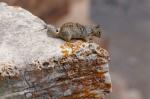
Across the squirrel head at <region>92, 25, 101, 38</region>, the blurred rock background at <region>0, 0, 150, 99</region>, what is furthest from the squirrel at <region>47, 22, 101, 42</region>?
the blurred rock background at <region>0, 0, 150, 99</region>

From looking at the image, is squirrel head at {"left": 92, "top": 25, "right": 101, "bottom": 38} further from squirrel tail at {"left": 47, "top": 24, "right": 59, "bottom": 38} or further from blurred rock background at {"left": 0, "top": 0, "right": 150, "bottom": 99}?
blurred rock background at {"left": 0, "top": 0, "right": 150, "bottom": 99}

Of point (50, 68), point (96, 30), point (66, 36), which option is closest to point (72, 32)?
point (66, 36)

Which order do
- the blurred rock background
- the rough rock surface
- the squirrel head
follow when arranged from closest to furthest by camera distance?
1. the rough rock surface
2. the squirrel head
3. the blurred rock background

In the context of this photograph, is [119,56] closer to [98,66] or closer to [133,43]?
[133,43]

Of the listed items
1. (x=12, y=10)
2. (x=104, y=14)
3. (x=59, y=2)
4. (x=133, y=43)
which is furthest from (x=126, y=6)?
(x=12, y=10)

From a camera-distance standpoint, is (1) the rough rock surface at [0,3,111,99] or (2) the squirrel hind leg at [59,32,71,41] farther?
(2) the squirrel hind leg at [59,32,71,41]

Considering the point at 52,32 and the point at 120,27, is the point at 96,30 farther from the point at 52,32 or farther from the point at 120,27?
the point at 120,27
